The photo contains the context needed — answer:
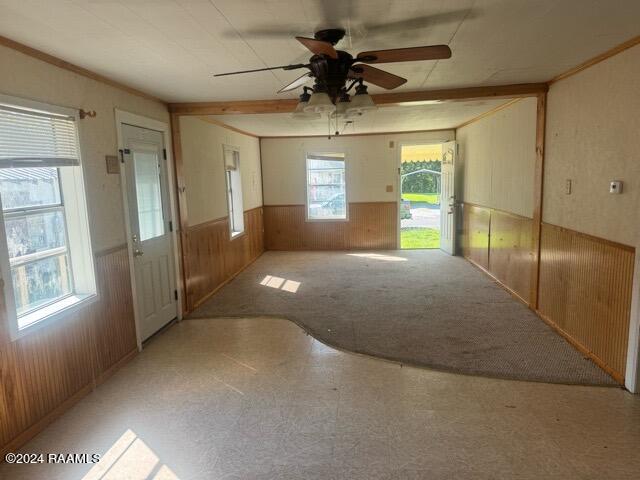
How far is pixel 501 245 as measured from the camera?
5.09 meters

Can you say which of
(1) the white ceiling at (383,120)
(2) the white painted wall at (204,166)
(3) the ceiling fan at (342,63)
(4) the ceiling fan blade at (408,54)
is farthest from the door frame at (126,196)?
(4) the ceiling fan blade at (408,54)

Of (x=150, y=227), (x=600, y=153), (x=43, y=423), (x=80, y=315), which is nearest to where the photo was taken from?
(x=43, y=423)

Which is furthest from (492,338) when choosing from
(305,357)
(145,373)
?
(145,373)

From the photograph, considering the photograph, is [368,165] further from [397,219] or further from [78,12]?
[78,12]

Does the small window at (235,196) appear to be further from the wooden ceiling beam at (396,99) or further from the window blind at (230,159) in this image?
the wooden ceiling beam at (396,99)

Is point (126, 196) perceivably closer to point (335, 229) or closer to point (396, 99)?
point (396, 99)

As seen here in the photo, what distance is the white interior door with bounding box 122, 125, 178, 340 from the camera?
11.5ft

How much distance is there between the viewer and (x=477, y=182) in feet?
19.9

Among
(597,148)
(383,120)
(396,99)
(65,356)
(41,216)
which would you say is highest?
(383,120)

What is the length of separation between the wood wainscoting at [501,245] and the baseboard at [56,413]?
4.05 metres

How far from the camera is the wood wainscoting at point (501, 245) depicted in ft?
14.3

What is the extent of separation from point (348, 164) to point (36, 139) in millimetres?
5827

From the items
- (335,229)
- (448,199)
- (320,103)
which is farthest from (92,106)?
(448,199)

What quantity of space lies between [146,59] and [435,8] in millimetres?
Answer: 1898
